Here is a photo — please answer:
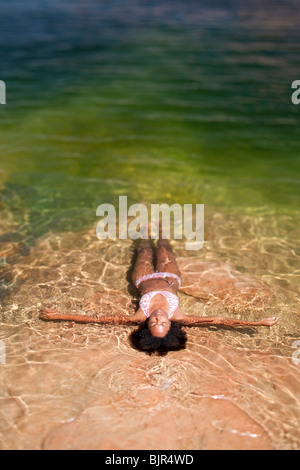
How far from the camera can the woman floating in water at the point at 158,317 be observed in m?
5.95

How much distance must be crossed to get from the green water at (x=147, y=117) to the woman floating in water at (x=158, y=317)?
2.72m

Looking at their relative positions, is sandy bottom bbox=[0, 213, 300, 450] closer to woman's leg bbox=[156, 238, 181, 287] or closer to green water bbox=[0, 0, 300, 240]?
woman's leg bbox=[156, 238, 181, 287]

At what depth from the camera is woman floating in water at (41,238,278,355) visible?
5.95m

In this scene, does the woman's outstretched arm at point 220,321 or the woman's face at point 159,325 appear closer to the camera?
the woman's face at point 159,325

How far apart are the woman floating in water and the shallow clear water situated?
0.67 feet

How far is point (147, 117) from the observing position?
44.0ft

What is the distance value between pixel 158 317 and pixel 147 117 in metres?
9.03

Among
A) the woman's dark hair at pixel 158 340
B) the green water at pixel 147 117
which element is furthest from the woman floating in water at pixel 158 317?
the green water at pixel 147 117

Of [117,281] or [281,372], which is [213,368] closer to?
[281,372]

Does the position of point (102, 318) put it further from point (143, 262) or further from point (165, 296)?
point (143, 262)

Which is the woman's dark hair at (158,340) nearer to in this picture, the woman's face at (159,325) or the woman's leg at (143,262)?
the woman's face at (159,325)

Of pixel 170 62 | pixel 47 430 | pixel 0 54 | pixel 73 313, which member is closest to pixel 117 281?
pixel 73 313

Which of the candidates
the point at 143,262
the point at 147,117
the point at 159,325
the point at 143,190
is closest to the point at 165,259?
the point at 143,262

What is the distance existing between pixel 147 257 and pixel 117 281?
0.72 metres
